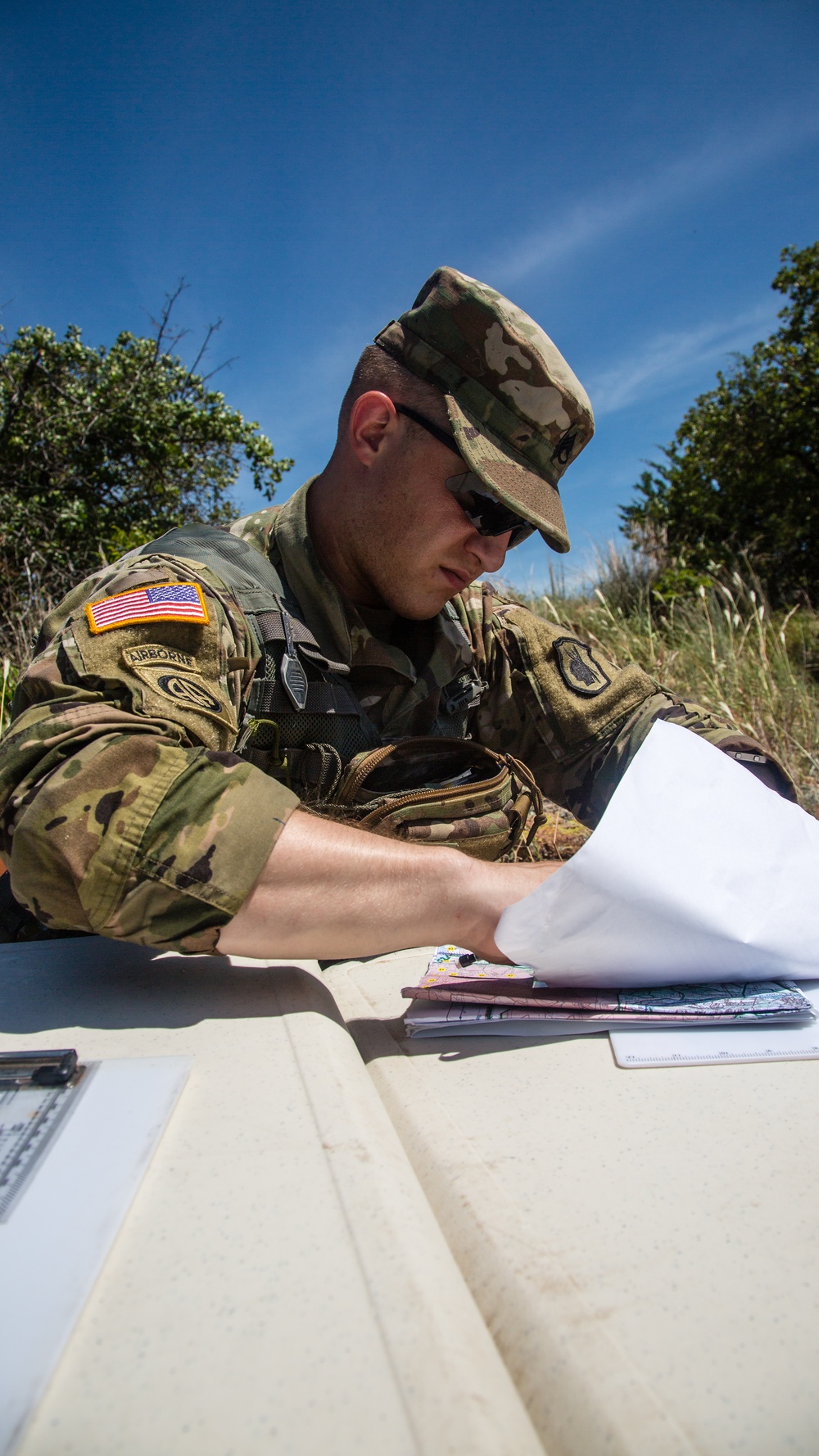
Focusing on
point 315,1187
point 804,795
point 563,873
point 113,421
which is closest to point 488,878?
point 563,873

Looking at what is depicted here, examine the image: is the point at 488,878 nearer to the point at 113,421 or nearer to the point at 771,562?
the point at 113,421

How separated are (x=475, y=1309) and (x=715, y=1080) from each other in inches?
13.9

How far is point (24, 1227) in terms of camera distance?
49 centimetres

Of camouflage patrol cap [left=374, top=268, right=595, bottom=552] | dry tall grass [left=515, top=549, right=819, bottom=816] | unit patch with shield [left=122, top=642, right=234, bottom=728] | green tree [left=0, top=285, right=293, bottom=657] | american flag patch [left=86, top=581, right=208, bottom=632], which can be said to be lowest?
dry tall grass [left=515, top=549, right=819, bottom=816]

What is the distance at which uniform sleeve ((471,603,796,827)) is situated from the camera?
6.59ft

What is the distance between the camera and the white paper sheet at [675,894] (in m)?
0.87

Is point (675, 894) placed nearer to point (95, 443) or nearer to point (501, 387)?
point (501, 387)

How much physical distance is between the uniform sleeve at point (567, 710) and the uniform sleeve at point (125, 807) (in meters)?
1.14

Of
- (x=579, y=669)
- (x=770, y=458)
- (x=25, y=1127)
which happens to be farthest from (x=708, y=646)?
(x=770, y=458)

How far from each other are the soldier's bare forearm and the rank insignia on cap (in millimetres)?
1091

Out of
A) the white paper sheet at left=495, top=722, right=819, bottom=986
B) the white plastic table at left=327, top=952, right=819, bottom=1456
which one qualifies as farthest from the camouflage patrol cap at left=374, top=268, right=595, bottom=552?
the white plastic table at left=327, top=952, right=819, bottom=1456

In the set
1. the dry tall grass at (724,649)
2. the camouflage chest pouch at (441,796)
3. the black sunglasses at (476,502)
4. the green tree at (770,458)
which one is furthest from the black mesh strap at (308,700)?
the green tree at (770,458)

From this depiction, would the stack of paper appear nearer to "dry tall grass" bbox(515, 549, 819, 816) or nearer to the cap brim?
the cap brim

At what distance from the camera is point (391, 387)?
1.73 meters
